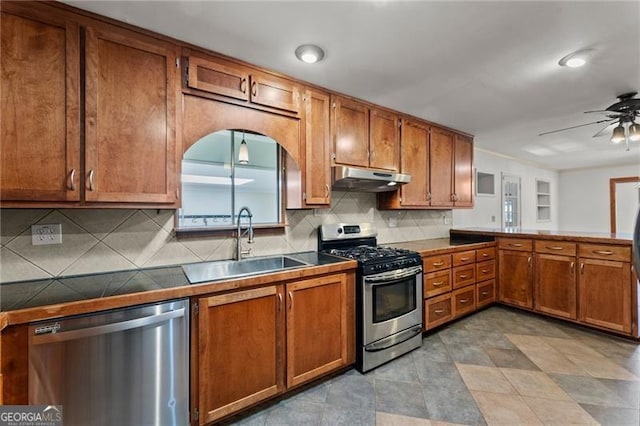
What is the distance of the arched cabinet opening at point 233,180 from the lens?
2438mm

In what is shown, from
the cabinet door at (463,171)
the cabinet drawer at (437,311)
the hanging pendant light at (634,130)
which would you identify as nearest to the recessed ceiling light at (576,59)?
the hanging pendant light at (634,130)

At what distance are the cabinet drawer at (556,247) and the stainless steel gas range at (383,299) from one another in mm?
1697

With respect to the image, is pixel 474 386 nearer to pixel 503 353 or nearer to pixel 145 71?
pixel 503 353

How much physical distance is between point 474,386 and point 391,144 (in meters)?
2.22

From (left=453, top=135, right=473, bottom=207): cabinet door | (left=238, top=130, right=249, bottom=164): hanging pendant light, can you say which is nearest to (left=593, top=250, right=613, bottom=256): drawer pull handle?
(left=453, top=135, right=473, bottom=207): cabinet door

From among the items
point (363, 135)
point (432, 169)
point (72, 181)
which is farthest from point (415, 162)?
point (72, 181)

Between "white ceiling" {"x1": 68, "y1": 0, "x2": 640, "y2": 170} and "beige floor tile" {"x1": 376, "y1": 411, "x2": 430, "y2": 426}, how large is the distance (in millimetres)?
2346

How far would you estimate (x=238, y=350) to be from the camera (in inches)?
65.2

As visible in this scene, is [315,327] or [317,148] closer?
[315,327]

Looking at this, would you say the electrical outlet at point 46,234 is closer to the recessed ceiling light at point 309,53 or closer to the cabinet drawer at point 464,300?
the recessed ceiling light at point 309,53

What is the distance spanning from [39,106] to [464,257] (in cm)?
363

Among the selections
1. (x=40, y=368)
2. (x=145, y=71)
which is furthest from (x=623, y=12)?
(x=40, y=368)

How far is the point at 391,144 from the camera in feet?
9.60

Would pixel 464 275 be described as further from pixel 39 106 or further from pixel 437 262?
pixel 39 106
